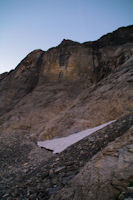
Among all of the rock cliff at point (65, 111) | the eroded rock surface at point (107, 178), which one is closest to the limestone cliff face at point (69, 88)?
the rock cliff at point (65, 111)

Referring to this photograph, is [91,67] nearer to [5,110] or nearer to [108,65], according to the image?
[108,65]

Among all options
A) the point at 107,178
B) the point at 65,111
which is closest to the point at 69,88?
the point at 65,111

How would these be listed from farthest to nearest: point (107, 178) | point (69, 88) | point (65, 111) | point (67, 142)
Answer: point (69, 88) → point (65, 111) → point (67, 142) → point (107, 178)

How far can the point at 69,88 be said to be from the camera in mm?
19172

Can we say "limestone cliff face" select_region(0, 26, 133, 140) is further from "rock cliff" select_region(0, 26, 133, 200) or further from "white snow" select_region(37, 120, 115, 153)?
"white snow" select_region(37, 120, 115, 153)

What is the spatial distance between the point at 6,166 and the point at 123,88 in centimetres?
1020

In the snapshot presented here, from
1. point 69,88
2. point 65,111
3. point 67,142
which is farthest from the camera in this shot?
point 69,88

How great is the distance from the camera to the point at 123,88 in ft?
35.2

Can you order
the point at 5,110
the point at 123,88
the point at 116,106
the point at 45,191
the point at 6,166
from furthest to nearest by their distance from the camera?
the point at 5,110 < the point at 123,88 < the point at 116,106 < the point at 6,166 < the point at 45,191

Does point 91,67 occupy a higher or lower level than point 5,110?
higher

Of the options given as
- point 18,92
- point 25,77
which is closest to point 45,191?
point 18,92

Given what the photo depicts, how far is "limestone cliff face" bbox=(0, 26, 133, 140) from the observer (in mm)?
10539

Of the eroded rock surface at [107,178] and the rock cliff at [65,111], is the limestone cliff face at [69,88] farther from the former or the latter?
the eroded rock surface at [107,178]

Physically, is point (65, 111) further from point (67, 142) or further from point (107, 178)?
point (107, 178)
